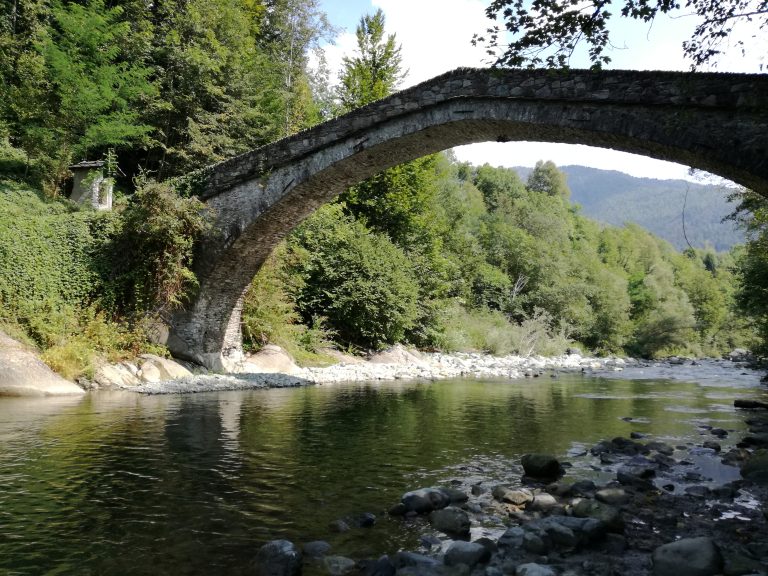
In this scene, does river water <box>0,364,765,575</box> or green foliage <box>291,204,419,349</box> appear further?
green foliage <box>291,204,419,349</box>

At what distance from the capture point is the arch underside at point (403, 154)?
6.47 m

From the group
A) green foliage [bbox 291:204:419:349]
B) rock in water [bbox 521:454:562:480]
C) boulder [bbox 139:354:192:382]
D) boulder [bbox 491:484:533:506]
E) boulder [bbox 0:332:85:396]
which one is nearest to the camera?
boulder [bbox 491:484:533:506]

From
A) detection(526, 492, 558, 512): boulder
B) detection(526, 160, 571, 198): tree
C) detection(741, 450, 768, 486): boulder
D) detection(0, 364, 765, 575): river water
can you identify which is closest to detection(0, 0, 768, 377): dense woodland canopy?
detection(0, 364, 765, 575): river water

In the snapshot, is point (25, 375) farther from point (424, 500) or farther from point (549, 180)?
point (549, 180)

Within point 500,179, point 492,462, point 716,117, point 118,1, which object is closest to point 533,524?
point 492,462

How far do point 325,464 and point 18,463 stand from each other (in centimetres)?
255

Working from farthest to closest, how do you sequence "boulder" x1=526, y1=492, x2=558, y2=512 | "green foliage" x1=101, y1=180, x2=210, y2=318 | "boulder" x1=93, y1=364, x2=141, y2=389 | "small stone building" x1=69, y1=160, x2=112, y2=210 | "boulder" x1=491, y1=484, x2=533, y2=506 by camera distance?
"small stone building" x1=69, y1=160, x2=112, y2=210
"green foliage" x1=101, y1=180, x2=210, y2=318
"boulder" x1=93, y1=364, x2=141, y2=389
"boulder" x1=491, y1=484, x2=533, y2=506
"boulder" x1=526, y1=492, x2=558, y2=512

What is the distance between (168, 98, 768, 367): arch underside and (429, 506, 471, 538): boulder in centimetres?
498

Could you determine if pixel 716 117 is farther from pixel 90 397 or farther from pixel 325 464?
Answer: pixel 90 397

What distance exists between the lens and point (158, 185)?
37.1 ft

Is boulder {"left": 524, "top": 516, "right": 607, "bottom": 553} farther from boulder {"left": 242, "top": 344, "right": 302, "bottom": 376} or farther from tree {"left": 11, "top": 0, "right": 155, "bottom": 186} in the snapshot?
tree {"left": 11, "top": 0, "right": 155, "bottom": 186}

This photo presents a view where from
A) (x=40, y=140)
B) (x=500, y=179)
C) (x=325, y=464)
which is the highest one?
(x=500, y=179)

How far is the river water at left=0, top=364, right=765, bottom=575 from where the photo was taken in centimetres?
327

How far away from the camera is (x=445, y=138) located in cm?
991
